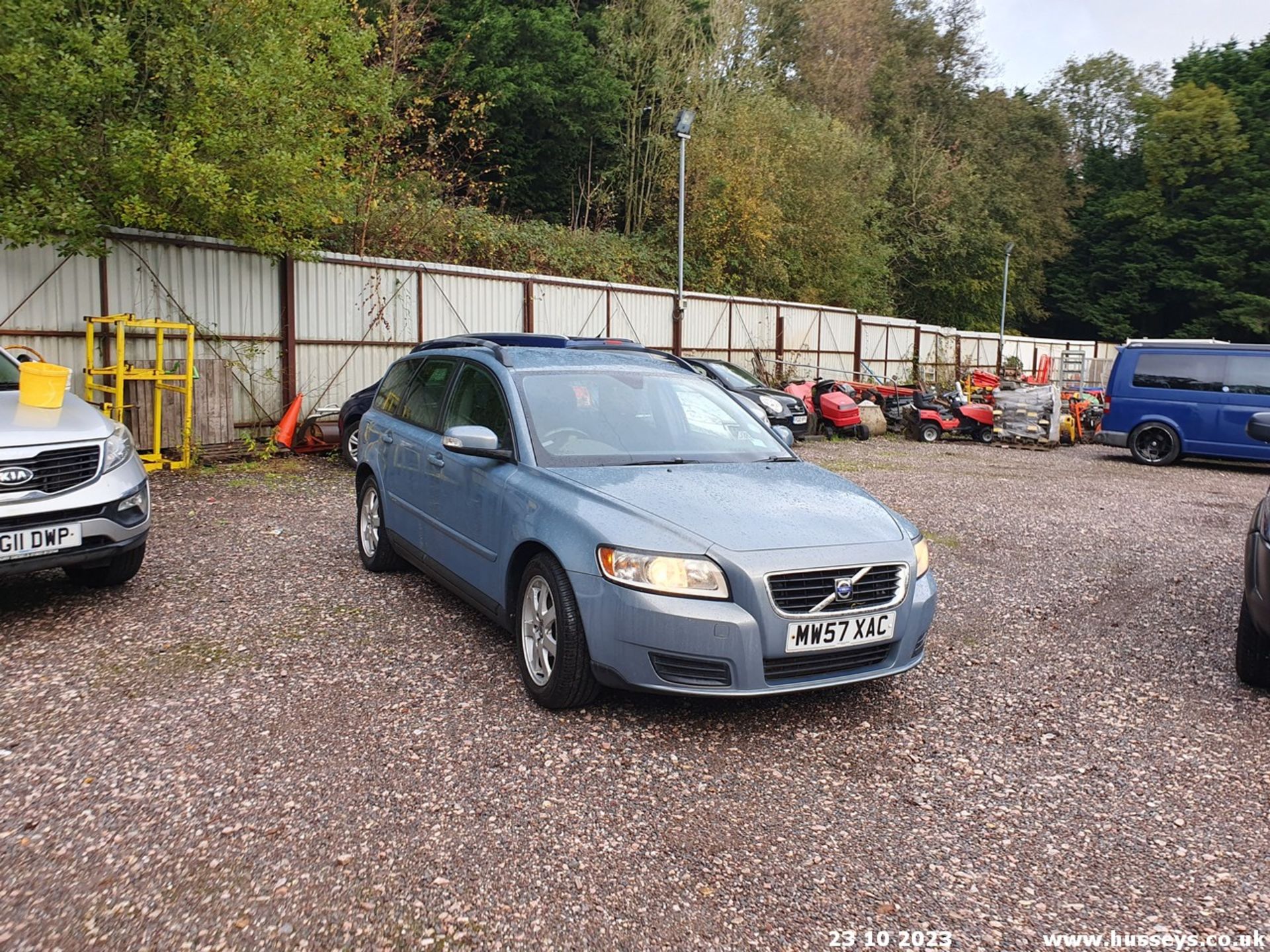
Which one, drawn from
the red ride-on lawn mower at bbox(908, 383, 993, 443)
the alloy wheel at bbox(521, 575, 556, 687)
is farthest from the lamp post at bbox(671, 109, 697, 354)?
the alloy wheel at bbox(521, 575, 556, 687)

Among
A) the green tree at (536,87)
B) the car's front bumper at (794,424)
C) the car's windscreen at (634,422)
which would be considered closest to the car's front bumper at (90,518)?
the car's windscreen at (634,422)

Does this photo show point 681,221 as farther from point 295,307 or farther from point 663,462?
point 663,462

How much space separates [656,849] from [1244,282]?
55.5m

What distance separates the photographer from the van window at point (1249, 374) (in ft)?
46.2

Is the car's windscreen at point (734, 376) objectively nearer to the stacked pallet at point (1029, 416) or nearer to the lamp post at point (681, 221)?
the lamp post at point (681, 221)

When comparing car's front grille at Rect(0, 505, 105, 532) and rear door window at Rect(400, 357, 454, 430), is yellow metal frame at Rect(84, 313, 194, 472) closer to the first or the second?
rear door window at Rect(400, 357, 454, 430)

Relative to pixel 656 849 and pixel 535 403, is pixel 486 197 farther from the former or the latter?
pixel 656 849

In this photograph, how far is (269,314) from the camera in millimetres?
12641

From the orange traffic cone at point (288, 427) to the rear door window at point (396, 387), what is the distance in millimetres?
6206

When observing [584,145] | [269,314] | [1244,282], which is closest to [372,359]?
[269,314]

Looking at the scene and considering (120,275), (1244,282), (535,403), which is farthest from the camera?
(1244,282)

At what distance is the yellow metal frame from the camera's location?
1027cm

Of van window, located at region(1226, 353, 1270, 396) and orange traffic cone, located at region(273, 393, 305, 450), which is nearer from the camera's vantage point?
orange traffic cone, located at region(273, 393, 305, 450)

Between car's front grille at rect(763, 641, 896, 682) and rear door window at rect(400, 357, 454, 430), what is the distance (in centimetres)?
274
